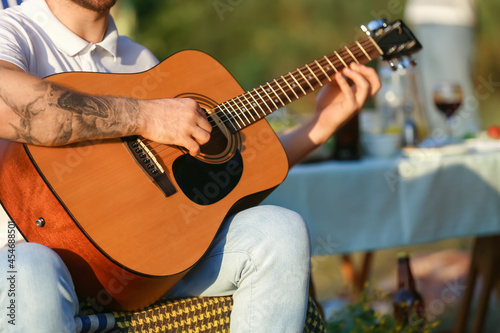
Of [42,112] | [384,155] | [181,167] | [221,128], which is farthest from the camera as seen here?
[384,155]

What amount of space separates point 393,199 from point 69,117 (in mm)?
1260

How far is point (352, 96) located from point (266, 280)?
24.6 inches

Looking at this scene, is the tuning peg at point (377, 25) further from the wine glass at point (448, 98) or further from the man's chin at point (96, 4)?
the wine glass at point (448, 98)

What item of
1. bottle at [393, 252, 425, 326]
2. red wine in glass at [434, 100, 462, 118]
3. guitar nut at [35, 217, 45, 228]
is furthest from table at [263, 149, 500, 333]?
guitar nut at [35, 217, 45, 228]

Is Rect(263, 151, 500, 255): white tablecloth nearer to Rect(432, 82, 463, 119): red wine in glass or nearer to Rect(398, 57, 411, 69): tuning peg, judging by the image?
Rect(432, 82, 463, 119): red wine in glass

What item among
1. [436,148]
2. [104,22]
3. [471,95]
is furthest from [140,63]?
[471,95]

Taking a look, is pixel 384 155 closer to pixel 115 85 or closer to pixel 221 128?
pixel 221 128

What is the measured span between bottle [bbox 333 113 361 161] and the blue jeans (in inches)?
33.5

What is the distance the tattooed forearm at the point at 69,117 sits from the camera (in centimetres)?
122

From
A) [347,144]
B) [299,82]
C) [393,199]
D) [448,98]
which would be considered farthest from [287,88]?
[448,98]

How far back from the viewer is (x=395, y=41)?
1.62m

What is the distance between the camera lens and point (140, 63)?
5.61 ft

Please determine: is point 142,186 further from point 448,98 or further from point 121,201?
point 448,98

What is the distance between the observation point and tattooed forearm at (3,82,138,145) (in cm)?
122
